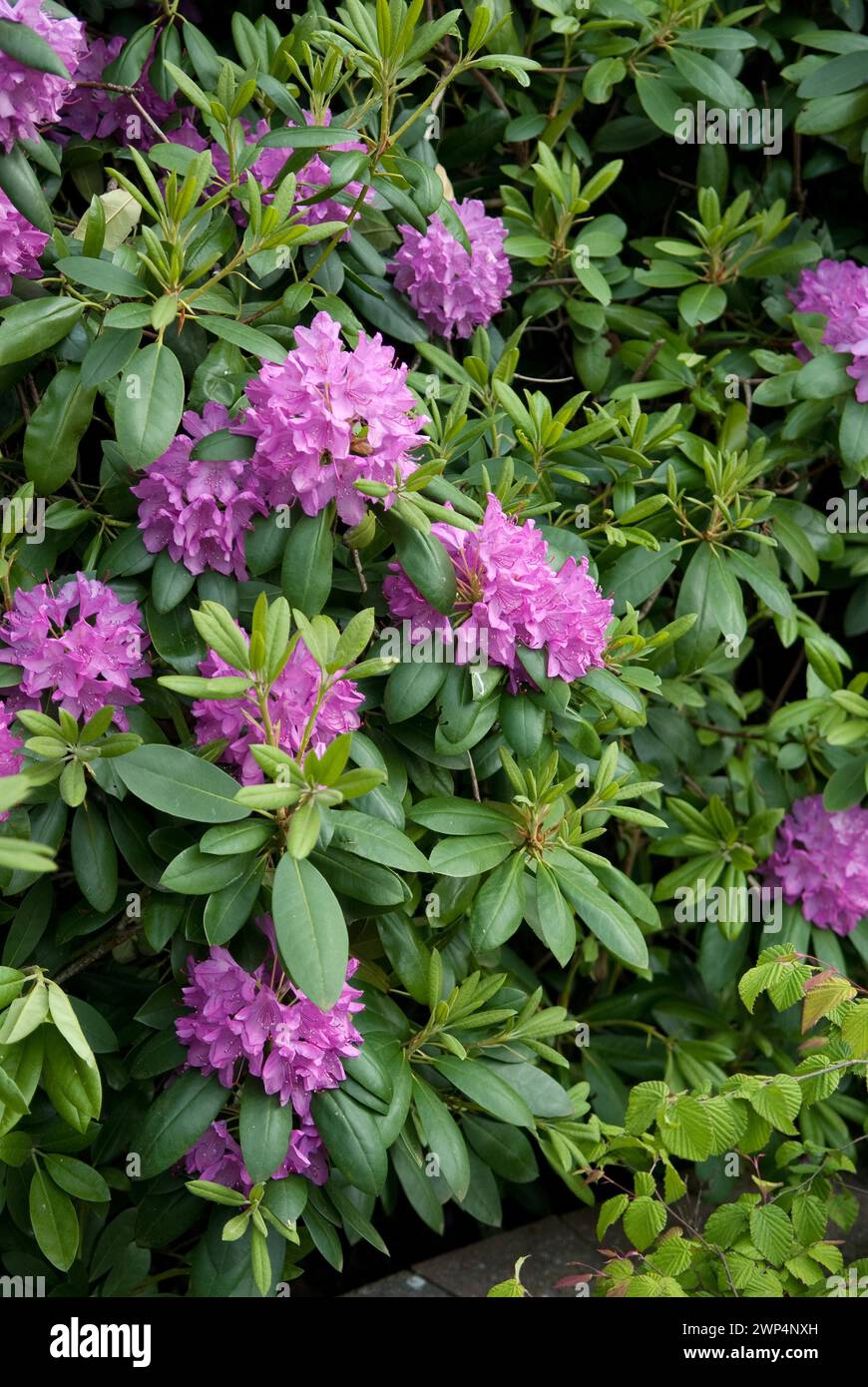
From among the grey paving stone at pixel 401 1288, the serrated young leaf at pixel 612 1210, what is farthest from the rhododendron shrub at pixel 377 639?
the grey paving stone at pixel 401 1288

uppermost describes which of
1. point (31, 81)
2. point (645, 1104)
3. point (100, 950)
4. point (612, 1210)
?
point (31, 81)

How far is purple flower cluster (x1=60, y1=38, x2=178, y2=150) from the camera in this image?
1.88 metres

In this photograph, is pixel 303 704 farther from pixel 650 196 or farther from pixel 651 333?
pixel 650 196

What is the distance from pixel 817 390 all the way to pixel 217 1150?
4.62ft

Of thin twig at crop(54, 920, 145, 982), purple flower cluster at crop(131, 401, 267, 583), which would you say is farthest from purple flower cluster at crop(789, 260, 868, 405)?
thin twig at crop(54, 920, 145, 982)

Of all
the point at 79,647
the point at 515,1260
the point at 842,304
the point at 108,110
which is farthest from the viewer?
the point at 515,1260

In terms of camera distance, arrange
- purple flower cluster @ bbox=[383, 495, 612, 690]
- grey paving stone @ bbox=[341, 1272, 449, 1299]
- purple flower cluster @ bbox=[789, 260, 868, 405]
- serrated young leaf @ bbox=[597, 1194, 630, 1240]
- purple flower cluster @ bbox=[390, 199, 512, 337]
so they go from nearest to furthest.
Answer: purple flower cluster @ bbox=[383, 495, 612, 690]
serrated young leaf @ bbox=[597, 1194, 630, 1240]
purple flower cluster @ bbox=[390, 199, 512, 337]
purple flower cluster @ bbox=[789, 260, 868, 405]
grey paving stone @ bbox=[341, 1272, 449, 1299]

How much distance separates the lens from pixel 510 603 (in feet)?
4.88

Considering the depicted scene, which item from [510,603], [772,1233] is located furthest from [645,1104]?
[510,603]

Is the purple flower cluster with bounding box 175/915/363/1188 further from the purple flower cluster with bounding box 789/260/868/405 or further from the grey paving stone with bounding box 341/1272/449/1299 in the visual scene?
the purple flower cluster with bounding box 789/260/868/405

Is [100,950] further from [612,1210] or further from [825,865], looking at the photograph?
[825,865]

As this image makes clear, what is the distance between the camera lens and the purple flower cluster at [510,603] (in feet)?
4.86

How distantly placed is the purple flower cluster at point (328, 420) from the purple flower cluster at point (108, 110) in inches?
26.4

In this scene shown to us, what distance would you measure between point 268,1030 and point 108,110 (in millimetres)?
1300
